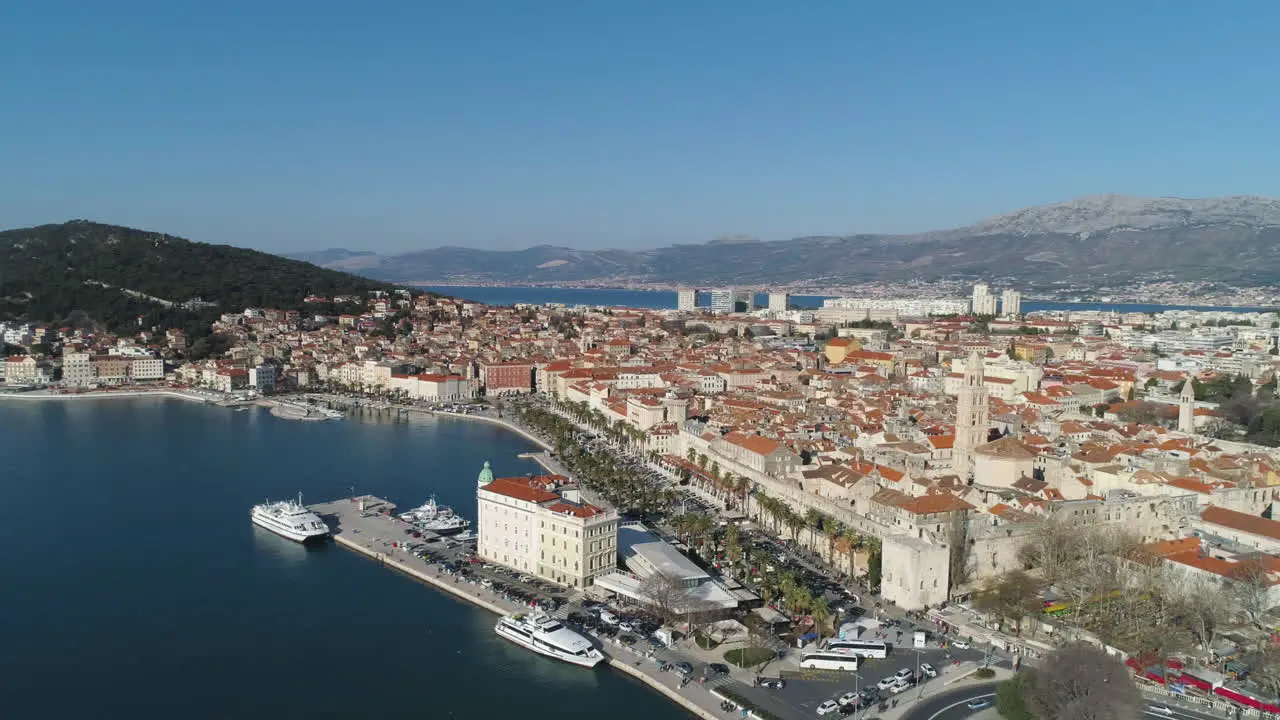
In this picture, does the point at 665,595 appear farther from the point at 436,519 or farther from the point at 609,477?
the point at 609,477

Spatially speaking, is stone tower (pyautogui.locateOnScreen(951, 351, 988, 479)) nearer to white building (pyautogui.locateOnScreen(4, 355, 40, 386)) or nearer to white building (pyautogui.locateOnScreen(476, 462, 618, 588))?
white building (pyautogui.locateOnScreen(476, 462, 618, 588))

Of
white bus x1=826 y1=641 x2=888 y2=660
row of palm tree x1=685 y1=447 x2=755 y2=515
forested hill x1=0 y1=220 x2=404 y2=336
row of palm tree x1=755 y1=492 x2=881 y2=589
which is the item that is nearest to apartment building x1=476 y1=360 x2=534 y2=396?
forested hill x1=0 y1=220 x2=404 y2=336

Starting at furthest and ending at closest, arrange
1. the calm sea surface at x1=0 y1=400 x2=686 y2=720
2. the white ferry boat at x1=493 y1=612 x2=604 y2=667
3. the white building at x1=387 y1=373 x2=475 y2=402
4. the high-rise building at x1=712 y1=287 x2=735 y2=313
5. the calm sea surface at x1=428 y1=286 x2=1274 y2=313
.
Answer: the calm sea surface at x1=428 y1=286 x2=1274 y2=313, the high-rise building at x1=712 y1=287 x2=735 y2=313, the white building at x1=387 y1=373 x2=475 y2=402, the white ferry boat at x1=493 y1=612 x2=604 y2=667, the calm sea surface at x1=0 y1=400 x2=686 y2=720

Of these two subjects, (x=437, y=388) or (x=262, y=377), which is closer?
(x=437, y=388)

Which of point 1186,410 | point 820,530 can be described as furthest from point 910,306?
point 820,530

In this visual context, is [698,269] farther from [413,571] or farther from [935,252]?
[413,571]
